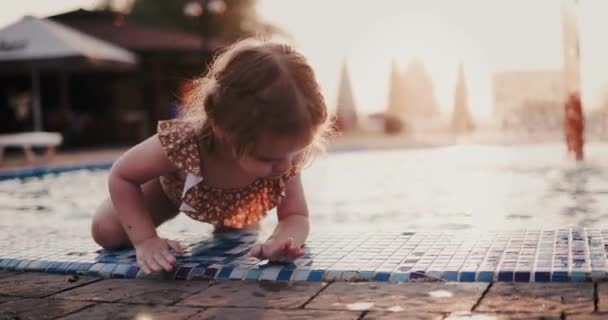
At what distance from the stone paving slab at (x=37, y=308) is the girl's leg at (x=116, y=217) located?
2.13 feet

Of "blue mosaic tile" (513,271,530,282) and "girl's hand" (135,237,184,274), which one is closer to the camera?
"blue mosaic tile" (513,271,530,282)

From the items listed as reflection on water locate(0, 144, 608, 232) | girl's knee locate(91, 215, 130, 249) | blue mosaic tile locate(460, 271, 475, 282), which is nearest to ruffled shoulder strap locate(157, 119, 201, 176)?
girl's knee locate(91, 215, 130, 249)

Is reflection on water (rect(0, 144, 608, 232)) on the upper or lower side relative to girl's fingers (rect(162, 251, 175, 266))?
lower

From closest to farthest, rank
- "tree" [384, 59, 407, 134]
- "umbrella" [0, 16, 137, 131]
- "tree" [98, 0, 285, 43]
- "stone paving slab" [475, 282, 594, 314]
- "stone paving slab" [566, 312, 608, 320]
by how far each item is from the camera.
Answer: "stone paving slab" [566, 312, 608, 320] < "stone paving slab" [475, 282, 594, 314] < "umbrella" [0, 16, 137, 131] < "tree" [98, 0, 285, 43] < "tree" [384, 59, 407, 134]

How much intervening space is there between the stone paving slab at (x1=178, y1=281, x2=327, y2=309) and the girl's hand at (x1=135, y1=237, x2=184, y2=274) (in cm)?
20

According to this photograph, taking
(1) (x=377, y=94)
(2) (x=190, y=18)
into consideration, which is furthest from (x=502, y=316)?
(1) (x=377, y=94)

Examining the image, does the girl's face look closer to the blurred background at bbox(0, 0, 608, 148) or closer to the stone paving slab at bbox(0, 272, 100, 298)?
the stone paving slab at bbox(0, 272, 100, 298)

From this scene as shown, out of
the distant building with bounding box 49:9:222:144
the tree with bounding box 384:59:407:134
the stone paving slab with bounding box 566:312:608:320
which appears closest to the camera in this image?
the stone paving slab with bounding box 566:312:608:320

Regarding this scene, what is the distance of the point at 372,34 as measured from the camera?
16.8 metres

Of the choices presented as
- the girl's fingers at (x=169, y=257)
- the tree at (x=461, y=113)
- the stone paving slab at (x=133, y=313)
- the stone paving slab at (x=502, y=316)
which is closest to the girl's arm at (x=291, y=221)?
the girl's fingers at (x=169, y=257)

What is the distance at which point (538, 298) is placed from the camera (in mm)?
1655

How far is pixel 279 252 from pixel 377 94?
83.2 ft

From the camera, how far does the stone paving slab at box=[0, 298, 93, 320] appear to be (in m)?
1.73

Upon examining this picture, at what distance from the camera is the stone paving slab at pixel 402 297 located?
1651mm
